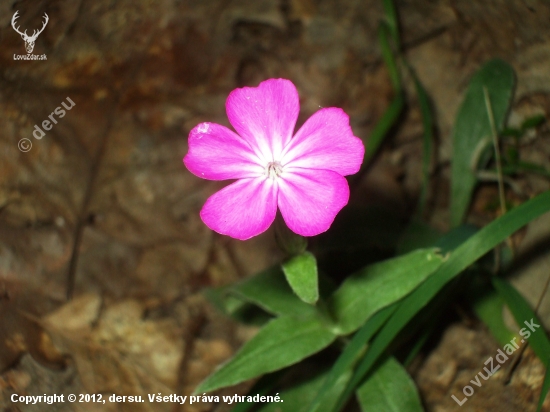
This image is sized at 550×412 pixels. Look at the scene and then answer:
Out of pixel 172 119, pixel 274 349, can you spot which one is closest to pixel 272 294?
pixel 274 349

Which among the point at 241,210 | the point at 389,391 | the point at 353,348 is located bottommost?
the point at 389,391

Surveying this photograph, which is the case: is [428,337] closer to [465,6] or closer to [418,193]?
[418,193]

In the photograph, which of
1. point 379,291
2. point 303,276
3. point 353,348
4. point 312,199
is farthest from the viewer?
point 379,291

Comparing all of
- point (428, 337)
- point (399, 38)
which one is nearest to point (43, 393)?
point (428, 337)

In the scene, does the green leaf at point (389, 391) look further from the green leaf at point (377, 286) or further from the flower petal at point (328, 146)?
the flower petal at point (328, 146)

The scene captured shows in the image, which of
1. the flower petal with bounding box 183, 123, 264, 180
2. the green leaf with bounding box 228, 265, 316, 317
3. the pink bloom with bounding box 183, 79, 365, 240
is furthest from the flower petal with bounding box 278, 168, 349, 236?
the green leaf with bounding box 228, 265, 316, 317

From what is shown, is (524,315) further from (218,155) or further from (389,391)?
(218,155)
